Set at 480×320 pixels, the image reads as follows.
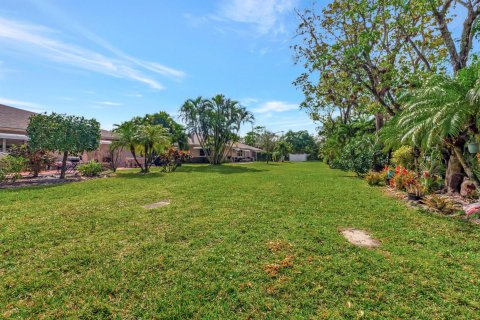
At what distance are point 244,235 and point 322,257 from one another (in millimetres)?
1526

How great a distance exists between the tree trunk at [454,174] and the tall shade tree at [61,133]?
17.8 m

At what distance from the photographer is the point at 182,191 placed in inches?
372

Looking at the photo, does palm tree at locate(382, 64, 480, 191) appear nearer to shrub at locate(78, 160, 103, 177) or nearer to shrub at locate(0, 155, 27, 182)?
shrub at locate(78, 160, 103, 177)

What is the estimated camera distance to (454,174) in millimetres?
8008

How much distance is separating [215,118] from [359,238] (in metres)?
24.9

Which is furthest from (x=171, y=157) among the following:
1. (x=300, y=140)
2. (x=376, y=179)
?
(x=300, y=140)

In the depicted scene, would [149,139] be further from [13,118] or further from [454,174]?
[454,174]

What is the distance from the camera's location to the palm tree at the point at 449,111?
600 cm

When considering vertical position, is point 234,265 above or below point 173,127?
below

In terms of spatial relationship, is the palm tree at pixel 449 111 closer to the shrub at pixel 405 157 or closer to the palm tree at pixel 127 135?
the shrub at pixel 405 157

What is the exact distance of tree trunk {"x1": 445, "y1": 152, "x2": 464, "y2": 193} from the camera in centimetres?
791

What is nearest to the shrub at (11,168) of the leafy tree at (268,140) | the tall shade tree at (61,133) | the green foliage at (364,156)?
the tall shade tree at (61,133)

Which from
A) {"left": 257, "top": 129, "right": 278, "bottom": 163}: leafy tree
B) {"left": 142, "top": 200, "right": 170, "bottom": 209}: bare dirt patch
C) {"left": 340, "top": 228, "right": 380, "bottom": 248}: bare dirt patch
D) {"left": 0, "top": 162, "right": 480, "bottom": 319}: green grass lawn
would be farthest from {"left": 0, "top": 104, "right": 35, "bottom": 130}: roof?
{"left": 257, "top": 129, "right": 278, "bottom": 163}: leafy tree

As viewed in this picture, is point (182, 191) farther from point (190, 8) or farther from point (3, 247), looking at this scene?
point (190, 8)
